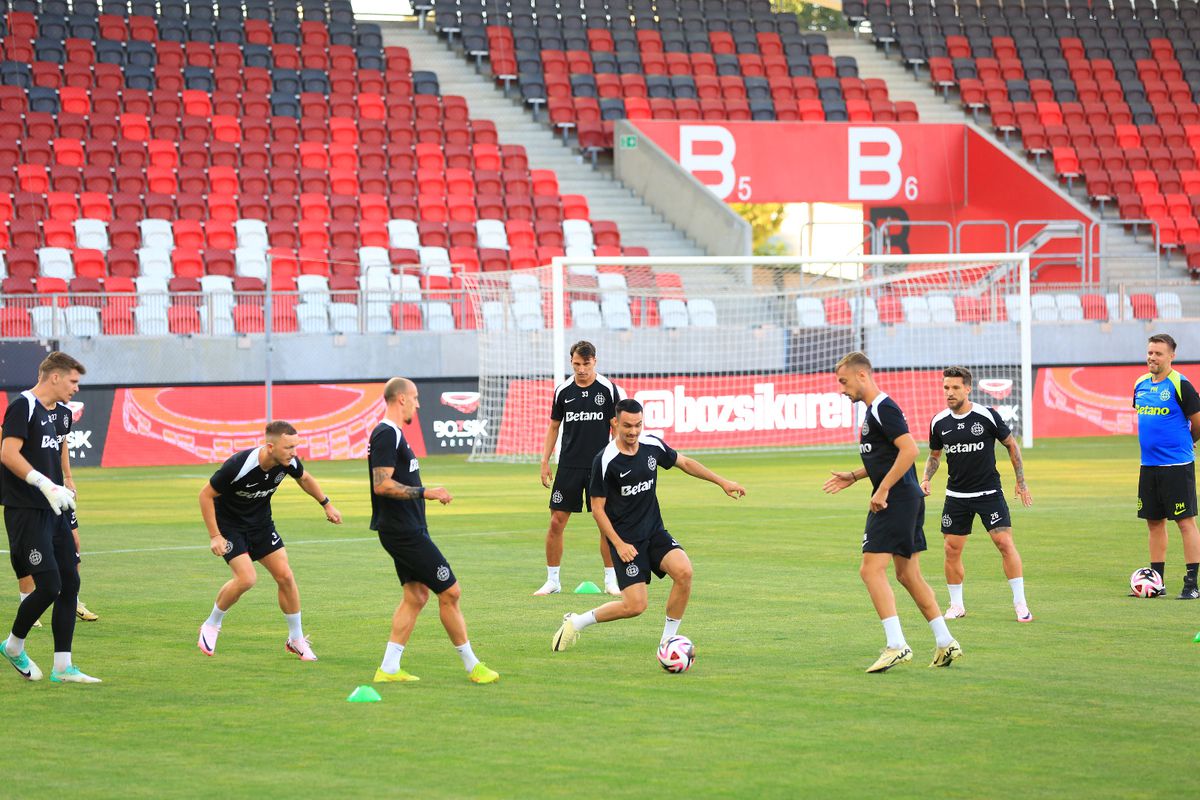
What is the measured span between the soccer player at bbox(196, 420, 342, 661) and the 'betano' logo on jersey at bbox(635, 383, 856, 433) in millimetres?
19686

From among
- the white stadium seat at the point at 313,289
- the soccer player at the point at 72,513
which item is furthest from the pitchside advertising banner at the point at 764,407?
the soccer player at the point at 72,513

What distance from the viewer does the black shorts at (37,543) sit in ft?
32.3

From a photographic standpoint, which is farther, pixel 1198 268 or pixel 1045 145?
pixel 1045 145

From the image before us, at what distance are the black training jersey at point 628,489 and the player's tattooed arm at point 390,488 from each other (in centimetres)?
137

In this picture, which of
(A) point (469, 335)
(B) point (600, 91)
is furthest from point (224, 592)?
(B) point (600, 91)

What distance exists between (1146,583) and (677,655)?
4.91 metres

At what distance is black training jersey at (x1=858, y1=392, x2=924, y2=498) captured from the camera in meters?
10.1

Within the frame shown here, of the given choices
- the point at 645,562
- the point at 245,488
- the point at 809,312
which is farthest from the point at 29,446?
the point at 809,312

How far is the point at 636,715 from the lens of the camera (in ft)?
29.1

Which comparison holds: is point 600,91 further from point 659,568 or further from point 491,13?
point 659,568

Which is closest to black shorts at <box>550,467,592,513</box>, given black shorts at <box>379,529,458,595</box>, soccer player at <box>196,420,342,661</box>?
soccer player at <box>196,420,342,661</box>

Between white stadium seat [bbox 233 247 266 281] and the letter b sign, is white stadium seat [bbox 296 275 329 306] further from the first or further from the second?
the letter b sign

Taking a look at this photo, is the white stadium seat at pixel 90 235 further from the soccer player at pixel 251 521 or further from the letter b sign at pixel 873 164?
the soccer player at pixel 251 521

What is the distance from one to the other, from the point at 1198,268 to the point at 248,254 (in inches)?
832
